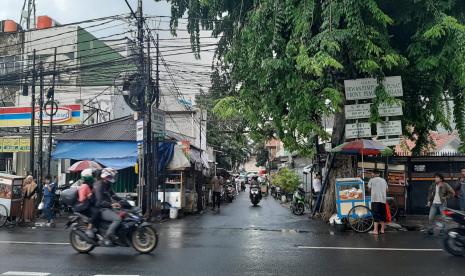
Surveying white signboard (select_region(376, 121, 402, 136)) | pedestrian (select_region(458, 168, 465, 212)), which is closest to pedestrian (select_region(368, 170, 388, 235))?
white signboard (select_region(376, 121, 402, 136))

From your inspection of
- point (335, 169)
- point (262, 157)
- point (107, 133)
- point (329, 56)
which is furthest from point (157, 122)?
point (262, 157)

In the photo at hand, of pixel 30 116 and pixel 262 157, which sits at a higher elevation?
pixel 30 116

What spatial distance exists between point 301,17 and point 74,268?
888 centimetres

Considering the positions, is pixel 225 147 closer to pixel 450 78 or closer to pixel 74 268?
pixel 450 78

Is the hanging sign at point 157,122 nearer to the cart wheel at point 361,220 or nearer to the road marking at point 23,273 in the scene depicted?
the cart wheel at point 361,220

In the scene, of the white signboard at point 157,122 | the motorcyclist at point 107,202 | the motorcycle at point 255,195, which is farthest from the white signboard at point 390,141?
the motorcycle at point 255,195

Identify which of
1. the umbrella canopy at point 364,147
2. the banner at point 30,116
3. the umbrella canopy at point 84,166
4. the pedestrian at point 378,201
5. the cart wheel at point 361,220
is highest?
the banner at point 30,116

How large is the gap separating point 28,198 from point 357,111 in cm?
1174

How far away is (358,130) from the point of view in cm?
1530

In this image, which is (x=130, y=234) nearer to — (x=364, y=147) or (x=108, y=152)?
(x=364, y=147)

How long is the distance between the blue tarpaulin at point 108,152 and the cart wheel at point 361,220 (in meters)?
8.89

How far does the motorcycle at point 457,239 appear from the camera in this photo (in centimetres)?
938

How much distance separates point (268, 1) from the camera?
13.8 metres

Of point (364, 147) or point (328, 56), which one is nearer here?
point (328, 56)
